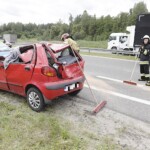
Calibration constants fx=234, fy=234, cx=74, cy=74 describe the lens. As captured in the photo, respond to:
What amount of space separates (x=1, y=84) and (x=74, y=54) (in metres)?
2.16

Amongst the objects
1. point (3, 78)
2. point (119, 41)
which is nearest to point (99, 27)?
point (119, 41)

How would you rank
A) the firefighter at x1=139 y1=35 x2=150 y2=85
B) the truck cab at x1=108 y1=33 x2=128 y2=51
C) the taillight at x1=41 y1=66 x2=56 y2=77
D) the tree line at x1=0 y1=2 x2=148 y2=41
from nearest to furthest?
the taillight at x1=41 y1=66 x2=56 y2=77, the firefighter at x1=139 y1=35 x2=150 y2=85, the truck cab at x1=108 y1=33 x2=128 y2=51, the tree line at x1=0 y1=2 x2=148 y2=41

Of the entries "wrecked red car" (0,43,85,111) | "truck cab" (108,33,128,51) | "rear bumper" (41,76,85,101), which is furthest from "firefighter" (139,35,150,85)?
"truck cab" (108,33,128,51)

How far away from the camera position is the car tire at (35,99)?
5.27 meters

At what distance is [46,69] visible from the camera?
16.7 ft

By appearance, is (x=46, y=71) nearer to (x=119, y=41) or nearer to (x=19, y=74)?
(x=19, y=74)

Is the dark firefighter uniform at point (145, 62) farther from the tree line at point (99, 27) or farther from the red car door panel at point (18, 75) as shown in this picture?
the tree line at point (99, 27)

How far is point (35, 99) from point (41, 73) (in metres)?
0.69

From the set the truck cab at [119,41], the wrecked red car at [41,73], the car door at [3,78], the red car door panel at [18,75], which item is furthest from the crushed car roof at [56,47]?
the truck cab at [119,41]

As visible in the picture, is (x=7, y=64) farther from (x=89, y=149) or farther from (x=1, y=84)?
(x=89, y=149)

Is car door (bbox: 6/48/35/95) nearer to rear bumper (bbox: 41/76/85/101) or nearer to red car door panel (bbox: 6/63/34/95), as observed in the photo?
red car door panel (bbox: 6/63/34/95)

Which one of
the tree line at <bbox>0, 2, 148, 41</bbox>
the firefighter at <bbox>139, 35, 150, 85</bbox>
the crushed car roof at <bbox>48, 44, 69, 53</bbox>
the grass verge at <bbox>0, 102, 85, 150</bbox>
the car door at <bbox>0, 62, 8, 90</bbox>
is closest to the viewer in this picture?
the grass verge at <bbox>0, 102, 85, 150</bbox>

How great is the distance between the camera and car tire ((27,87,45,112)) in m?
5.27

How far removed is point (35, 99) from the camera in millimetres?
5398
